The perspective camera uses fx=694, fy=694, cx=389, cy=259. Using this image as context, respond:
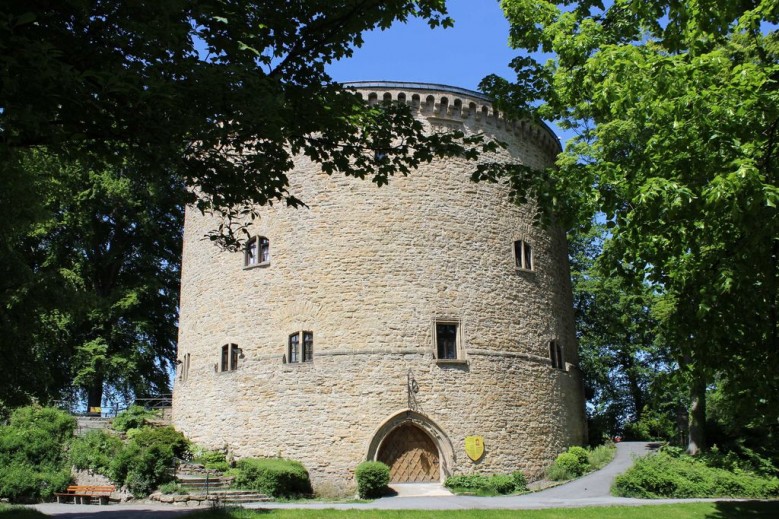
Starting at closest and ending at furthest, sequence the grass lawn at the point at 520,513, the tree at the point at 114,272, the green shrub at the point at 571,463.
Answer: the grass lawn at the point at 520,513
the green shrub at the point at 571,463
the tree at the point at 114,272

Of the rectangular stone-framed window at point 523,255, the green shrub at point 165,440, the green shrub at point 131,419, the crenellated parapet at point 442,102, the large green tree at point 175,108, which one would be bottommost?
the green shrub at point 165,440

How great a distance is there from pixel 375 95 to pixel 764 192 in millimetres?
15064

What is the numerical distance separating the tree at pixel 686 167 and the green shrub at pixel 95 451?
14.4 m

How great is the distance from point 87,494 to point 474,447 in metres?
10.2

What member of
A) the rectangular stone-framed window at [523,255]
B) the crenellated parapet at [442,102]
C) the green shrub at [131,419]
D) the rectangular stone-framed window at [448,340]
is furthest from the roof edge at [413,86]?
the green shrub at [131,419]

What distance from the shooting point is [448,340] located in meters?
20.1

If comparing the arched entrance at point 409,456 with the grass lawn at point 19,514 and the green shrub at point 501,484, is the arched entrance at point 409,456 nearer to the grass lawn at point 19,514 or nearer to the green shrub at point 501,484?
the green shrub at point 501,484

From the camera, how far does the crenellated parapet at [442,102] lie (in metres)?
21.2

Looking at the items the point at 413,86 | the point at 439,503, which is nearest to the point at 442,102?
the point at 413,86

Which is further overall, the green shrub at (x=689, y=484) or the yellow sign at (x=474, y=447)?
the yellow sign at (x=474, y=447)

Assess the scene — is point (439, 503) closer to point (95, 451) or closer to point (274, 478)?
point (274, 478)

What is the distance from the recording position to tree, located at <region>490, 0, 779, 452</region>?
8.24 meters

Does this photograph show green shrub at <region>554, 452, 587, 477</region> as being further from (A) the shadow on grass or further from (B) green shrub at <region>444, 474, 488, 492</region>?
(A) the shadow on grass

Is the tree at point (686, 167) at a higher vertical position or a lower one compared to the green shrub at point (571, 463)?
higher
